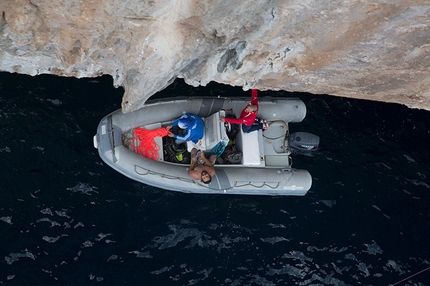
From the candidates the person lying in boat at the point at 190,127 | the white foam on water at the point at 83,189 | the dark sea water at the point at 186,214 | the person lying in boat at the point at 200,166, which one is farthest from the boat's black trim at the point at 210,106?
the white foam on water at the point at 83,189

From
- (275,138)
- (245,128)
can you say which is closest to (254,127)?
(245,128)

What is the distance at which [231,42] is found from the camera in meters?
7.03

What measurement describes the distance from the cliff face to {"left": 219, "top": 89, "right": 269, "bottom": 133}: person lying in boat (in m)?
0.67

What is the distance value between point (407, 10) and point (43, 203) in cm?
711

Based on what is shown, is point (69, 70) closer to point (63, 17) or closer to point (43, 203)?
point (63, 17)

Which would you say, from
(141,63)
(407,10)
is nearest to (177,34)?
(141,63)

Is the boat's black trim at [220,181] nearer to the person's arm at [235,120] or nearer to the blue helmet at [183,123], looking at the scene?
the person's arm at [235,120]

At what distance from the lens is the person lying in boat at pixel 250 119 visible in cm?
897

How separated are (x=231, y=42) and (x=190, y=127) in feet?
7.74

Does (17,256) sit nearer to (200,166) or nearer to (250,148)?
(200,166)

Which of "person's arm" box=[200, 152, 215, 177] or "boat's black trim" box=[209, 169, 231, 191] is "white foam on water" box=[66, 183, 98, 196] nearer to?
"person's arm" box=[200, 152, 215, 177]

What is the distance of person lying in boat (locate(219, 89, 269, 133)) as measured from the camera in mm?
8969

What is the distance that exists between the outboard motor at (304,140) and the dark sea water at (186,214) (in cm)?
53

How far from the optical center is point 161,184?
30.3ft
